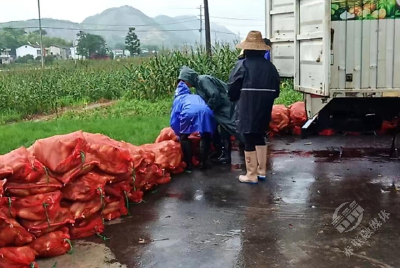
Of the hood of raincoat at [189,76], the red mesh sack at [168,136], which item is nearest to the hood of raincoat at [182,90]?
the hood of raincoat at [189,76]

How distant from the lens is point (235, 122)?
7.15m

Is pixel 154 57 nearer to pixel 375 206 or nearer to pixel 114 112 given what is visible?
pixel 114 112

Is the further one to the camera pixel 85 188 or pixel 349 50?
pixel 349 50

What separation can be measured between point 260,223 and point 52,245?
194cm

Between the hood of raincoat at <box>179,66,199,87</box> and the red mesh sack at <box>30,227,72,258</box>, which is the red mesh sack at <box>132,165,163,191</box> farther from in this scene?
the hood of raincoat at <box>179,66,199,87</box>

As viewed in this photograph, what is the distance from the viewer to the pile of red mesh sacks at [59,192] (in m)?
3.98

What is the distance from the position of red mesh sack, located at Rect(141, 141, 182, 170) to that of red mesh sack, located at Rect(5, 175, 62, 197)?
215 cm

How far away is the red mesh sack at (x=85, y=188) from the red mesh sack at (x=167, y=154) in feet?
5.49

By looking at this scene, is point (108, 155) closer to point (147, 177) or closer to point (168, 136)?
point (147, 177)

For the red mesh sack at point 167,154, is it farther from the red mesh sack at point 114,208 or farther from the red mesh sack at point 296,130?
the red mesh sack at point 296,130

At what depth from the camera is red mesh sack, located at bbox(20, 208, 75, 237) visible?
13.5 ft

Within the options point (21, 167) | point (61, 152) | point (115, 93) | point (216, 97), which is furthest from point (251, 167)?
point (115, 93)

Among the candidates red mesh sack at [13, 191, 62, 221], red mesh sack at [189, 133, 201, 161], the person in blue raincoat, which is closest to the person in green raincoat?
the person in blue raincoat

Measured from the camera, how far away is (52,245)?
4180 mm
